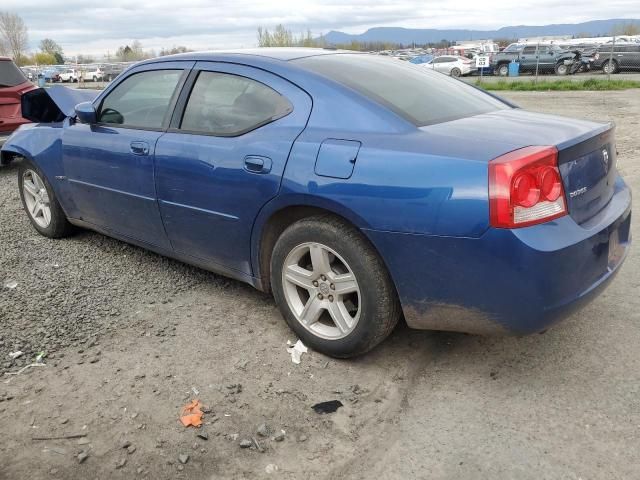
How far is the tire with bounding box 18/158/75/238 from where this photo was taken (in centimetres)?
497

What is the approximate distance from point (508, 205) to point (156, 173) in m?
2.22

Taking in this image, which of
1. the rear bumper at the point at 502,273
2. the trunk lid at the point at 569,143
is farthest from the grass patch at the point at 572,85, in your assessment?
the rear bumper at the point at 502,273

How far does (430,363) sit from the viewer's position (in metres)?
3.13

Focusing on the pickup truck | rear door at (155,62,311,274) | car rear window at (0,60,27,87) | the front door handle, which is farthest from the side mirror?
the pickup truck

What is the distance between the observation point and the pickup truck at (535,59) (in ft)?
97.6

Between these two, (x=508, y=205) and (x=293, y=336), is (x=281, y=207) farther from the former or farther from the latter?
(x=508, y=205)

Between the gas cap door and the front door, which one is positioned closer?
the gas cap door

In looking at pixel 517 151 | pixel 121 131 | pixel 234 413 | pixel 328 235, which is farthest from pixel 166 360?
pixel 517 151

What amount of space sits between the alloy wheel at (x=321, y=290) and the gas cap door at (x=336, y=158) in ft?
1.28

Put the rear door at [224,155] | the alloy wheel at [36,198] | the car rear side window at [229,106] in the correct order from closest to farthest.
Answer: the rear door at [224,155] < the car rear side window at [229,106] < the alloy wheel at [36,198]

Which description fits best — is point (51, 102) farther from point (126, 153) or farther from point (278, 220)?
point (278, 220)

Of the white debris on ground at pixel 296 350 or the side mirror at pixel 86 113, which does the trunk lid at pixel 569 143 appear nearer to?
the white debris on ground at pixel 296 350

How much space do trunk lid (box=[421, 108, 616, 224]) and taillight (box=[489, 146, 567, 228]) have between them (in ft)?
0.21

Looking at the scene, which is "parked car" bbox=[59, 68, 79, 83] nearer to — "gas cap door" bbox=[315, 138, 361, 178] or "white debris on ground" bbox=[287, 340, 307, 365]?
"white debris on ground" bbox=[287, 340, 307, 365]
